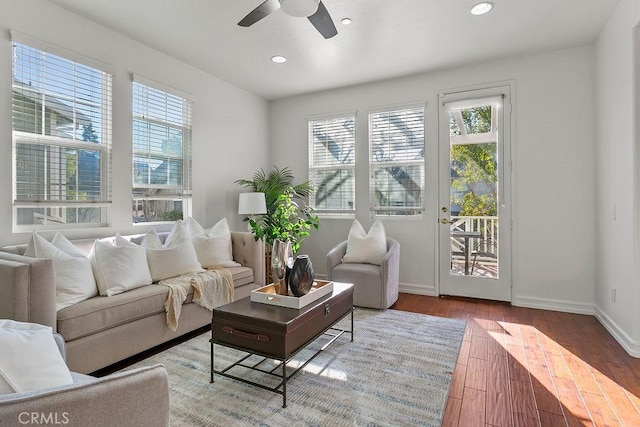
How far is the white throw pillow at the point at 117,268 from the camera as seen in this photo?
2.44 meters

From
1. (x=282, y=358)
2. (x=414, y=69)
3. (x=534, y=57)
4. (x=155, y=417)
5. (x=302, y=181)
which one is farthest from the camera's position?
(x=302, y=181)

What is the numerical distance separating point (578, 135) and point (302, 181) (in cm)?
339

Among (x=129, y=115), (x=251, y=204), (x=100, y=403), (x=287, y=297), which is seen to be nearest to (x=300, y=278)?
(x=287, y=297)

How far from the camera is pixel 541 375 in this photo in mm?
2264

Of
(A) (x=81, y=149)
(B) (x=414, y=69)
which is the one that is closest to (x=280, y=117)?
(B) (x=414, y=69)

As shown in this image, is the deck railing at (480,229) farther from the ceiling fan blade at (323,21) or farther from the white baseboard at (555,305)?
the ceiling fan blade at (323,21)

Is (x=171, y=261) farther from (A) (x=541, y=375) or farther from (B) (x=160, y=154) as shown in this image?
(A) (x=541, y=375)

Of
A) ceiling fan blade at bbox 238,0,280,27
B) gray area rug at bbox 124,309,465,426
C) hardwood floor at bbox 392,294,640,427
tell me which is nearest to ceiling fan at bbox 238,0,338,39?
ceiling fan blade at bbox 238,0,280,27

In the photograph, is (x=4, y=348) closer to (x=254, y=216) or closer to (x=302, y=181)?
(x=254, y=216)

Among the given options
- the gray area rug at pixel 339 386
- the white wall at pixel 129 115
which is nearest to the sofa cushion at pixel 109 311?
the gray area rug at pixel 339 386

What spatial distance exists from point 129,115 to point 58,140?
693 millimetres

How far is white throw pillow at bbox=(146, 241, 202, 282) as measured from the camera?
112 inches

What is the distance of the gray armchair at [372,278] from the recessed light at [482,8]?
240 cm

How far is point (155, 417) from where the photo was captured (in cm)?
96
